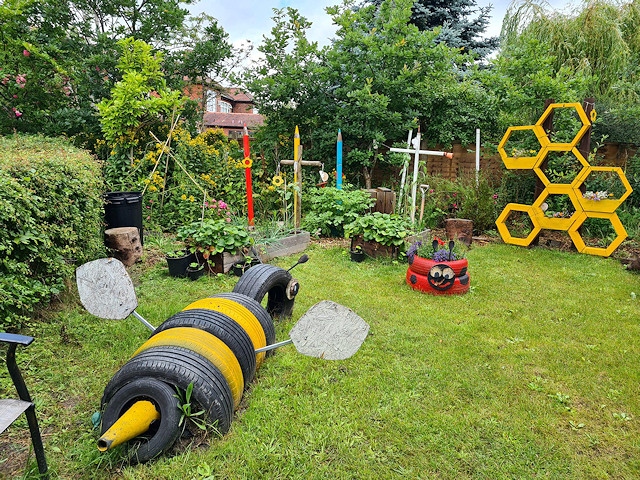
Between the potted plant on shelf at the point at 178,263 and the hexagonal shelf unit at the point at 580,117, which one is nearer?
the potted plant on shelf at the point at 178,263

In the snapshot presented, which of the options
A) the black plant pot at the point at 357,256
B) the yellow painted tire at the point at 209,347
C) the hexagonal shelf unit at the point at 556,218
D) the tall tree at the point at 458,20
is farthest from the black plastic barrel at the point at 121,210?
the tall tree at the point at 458,20

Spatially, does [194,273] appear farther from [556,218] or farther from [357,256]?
[556,218]

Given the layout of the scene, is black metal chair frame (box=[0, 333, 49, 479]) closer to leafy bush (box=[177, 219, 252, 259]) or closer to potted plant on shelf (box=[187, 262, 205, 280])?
potted plant on shelf (box=[187, 262, 205, 280])

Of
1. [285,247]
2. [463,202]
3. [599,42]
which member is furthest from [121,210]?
[599,42]

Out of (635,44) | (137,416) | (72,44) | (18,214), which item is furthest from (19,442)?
(635,44)

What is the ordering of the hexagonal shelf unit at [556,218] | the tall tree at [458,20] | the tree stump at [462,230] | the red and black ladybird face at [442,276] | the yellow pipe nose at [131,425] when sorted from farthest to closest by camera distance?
the tall tree at [458,20] → the tree stump at [462,230] → the hexagonal shelf unit at [556,218] → the red and black ladybird face at [442,276] → the yellow pipe nose at [131,425]

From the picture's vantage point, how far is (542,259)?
211 inches

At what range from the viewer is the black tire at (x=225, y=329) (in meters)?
2.19

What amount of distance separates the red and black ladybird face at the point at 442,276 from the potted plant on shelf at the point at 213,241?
2051 millimetres

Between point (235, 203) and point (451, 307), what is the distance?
429 cm

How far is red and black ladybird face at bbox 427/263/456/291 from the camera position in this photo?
156 inches

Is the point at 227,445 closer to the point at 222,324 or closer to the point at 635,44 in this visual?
the point at 222,324

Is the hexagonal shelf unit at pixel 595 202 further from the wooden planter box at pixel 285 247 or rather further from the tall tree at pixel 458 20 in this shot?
the tall tree at pixel 458 20

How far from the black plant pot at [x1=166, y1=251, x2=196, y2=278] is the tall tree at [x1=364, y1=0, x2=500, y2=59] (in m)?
10.2
